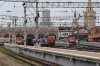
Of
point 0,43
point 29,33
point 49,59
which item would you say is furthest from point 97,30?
point 49,59

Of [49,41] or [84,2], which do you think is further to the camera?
[49,41]

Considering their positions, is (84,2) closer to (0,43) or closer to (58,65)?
(58,65)

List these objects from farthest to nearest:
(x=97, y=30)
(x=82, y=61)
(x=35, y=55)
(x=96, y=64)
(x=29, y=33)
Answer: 1. (x=29, y=33)
2. (x=97, y=30)
3. (x=35, y=55)
4. (x=82, y=61)
5. (x=96, y=64)

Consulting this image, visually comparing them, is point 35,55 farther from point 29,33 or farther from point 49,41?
point 29,33

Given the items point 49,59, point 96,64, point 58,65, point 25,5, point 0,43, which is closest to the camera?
point 96,64

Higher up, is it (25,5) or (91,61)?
(25,5)

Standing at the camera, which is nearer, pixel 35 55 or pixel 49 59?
pixel 49 59

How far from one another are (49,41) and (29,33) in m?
63.0

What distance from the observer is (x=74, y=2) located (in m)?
44.6

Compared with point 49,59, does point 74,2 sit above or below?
above

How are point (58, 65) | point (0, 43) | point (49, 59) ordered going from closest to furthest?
1. point (58, 65)
2. point (49, 59)
3. point (0, 43)

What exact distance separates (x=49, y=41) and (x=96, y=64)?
48521 millimetres

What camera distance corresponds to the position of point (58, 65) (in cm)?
2156

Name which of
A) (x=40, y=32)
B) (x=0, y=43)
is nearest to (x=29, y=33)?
(x=40, y=32)
